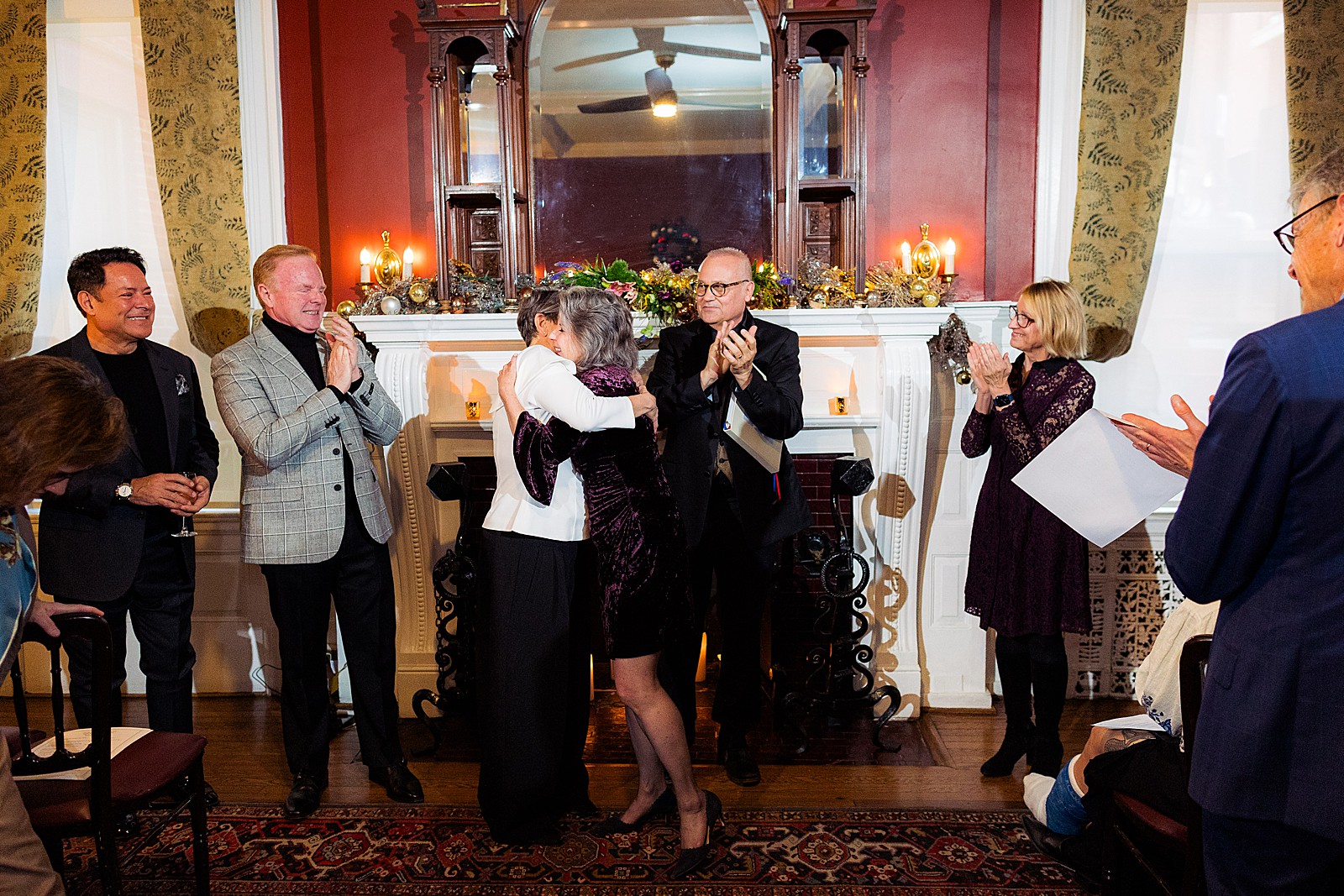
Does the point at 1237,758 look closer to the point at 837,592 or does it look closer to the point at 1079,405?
the point at 1079,405

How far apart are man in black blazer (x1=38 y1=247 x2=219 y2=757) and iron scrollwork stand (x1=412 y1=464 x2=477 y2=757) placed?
2.61 ft

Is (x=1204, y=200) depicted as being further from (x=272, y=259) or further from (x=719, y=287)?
(x=272, y=259)

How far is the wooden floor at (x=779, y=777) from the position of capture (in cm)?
312

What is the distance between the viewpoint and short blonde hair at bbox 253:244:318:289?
2.92 meters

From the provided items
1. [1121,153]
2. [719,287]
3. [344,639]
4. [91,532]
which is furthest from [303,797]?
[1121,153]

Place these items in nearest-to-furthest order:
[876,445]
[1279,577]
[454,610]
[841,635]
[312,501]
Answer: [1279,577], [312,501], [454,610], [841,635], [876,445]

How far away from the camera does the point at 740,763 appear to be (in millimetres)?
3264

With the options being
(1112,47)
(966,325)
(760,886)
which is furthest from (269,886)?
(1112,47)

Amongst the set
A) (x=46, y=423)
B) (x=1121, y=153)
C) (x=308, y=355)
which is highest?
(x=1121, y=153)

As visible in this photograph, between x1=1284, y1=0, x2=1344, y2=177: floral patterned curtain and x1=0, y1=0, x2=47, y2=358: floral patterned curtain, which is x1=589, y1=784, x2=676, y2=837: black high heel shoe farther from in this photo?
x1=1284, y1=0, x2=1344, y2=177: floral patterned curtain

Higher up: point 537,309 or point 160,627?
point 537,309

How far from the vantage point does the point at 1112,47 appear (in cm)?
375

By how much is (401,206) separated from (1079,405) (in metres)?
2.91

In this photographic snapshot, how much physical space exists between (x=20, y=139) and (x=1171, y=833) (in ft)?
15.6
